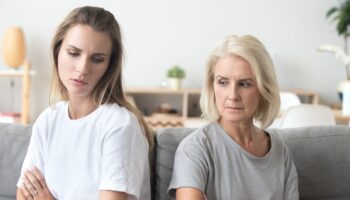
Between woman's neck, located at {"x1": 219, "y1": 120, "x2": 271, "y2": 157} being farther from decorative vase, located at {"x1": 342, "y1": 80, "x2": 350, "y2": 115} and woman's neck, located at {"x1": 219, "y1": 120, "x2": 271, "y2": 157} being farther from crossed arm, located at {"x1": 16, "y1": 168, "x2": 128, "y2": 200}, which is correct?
decorative vase, located at {"x1": 342, "y1": 80, "x2": 350, "y2": 115}

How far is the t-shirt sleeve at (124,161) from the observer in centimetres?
130

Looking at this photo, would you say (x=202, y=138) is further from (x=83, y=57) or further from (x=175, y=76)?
(x=175, y=76)

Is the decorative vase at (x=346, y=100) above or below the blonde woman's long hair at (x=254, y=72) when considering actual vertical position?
below

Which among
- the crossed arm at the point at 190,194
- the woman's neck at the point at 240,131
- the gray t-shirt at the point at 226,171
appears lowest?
the crossed arm at the point at 190,194

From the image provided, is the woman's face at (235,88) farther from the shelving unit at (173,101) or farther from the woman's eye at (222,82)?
the shelving unit at (173,101)

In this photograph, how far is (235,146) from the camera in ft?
4.78

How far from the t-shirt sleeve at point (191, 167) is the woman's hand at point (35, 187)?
1.26ft

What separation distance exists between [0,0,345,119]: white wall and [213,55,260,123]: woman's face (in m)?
3.19

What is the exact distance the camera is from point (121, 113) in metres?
1.40

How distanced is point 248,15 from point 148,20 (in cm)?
100

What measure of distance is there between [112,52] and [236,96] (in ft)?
1.31

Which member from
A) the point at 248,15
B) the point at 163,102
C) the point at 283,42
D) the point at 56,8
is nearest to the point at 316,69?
the point at 283,42

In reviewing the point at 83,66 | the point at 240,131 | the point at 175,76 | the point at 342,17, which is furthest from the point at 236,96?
the point at 342,17

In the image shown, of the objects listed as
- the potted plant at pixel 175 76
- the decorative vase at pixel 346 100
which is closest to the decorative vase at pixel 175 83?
the potted plant at pixel 175 76
